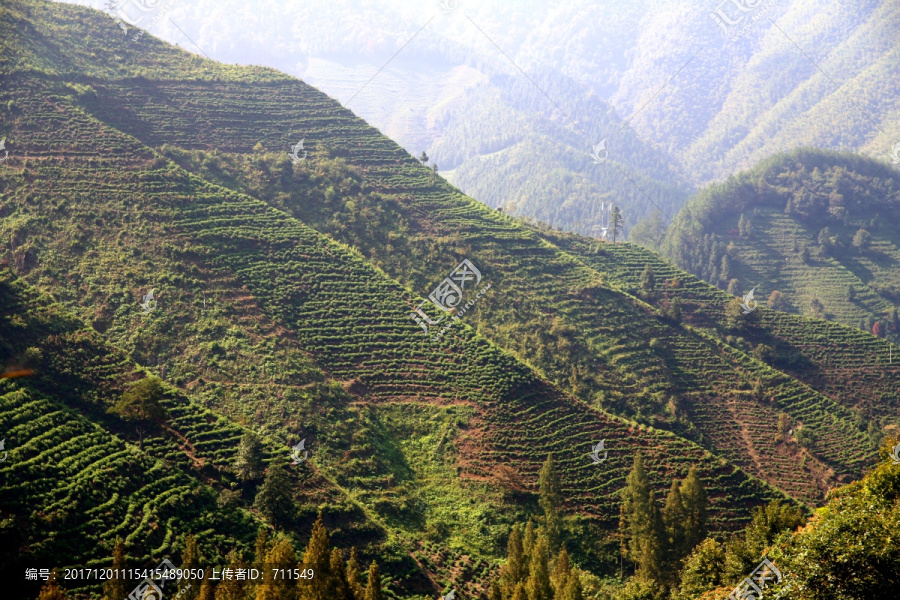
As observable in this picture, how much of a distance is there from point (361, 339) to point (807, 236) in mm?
89009

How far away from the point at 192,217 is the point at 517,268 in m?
24.4

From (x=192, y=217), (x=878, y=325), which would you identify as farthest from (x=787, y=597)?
(x=878, y=325)

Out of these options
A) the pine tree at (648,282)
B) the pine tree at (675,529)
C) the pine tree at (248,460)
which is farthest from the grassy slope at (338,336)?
the pine tree at (648,282)

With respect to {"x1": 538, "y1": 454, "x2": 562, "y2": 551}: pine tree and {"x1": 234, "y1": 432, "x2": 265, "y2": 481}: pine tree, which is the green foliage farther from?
{"x1": 538, "y1": 454, "x2": 562, "y2": 551}: pine tree

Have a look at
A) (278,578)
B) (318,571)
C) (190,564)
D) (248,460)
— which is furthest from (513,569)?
(190,564)

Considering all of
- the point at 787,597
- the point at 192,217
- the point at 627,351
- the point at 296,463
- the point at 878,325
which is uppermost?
the point at 878,325

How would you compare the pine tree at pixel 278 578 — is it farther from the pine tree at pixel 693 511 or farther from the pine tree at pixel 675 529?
the pine tree at pixel 693 511

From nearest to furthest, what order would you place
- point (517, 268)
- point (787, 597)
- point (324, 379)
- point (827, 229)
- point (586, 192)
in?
point (787, 597) → point (324, 379) → point (517, 268) → point (827, 229) → point (586, 192)

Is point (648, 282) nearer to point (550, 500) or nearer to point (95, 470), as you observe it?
point (550, 500)

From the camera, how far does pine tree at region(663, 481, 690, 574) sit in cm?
3017

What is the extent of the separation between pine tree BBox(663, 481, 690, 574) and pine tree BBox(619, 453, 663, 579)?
2.23 feet

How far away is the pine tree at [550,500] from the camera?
31.8 metres

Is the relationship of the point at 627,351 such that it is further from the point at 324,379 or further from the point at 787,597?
the point at 787,597

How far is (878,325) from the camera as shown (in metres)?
85.2
